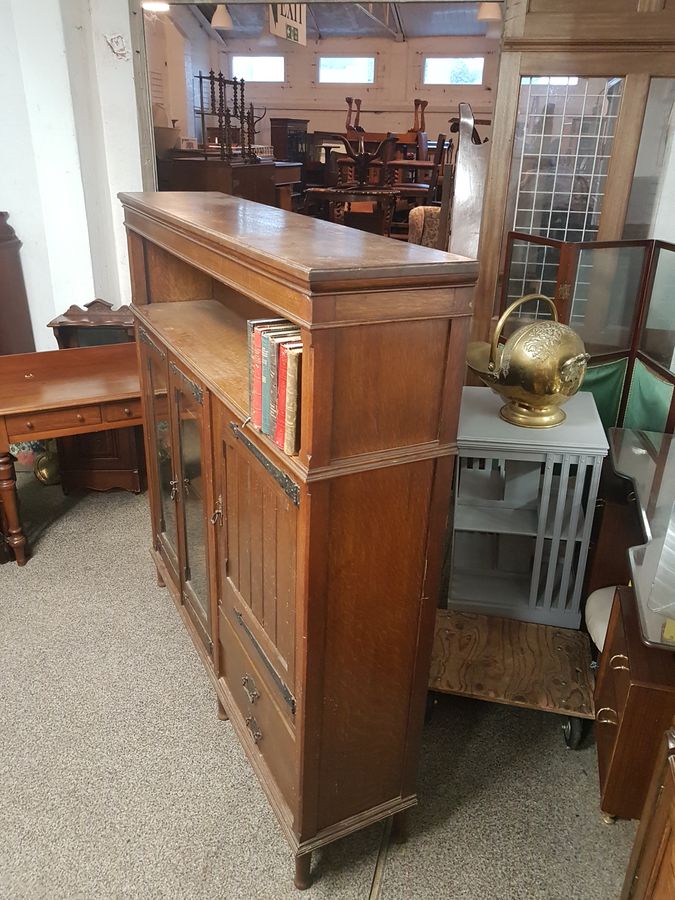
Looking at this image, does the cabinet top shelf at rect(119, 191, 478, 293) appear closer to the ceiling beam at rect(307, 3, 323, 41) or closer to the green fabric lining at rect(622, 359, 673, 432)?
the green fabric lining at rect(622, 359, 673, 432)

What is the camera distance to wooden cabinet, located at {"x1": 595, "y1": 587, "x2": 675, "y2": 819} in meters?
1.66

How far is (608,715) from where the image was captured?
192 cm

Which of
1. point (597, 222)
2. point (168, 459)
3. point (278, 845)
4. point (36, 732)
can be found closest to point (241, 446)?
point (168, 459)

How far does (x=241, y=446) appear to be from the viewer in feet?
5.64

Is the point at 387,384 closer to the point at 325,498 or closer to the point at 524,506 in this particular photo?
the point at 325,498

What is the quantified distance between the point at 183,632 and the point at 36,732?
0.65 metres

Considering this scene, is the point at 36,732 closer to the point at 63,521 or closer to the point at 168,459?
the point at 168,459

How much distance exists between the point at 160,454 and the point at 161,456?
0.06 feet

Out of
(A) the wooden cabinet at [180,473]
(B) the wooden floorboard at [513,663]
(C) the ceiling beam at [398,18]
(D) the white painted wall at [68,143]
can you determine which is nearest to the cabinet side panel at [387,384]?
(A) the wooden cabinet at [180,473]

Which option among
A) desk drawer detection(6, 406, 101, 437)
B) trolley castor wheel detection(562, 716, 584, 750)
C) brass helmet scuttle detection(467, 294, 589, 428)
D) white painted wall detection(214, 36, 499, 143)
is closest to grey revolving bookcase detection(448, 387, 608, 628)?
brass helmet scuttle detection(467, 294, 589, 428)

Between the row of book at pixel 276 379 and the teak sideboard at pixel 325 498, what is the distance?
0.04m

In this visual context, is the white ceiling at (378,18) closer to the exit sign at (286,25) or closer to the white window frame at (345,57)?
the white window frame at (345,57)

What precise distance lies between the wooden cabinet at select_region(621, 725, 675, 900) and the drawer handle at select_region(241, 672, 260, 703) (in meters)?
1.00

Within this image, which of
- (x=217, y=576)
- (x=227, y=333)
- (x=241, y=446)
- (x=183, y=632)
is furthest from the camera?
(x=183, y=632)
